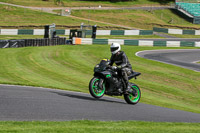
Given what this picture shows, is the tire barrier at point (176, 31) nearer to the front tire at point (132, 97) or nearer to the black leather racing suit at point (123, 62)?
the front tire at point (132, 97)

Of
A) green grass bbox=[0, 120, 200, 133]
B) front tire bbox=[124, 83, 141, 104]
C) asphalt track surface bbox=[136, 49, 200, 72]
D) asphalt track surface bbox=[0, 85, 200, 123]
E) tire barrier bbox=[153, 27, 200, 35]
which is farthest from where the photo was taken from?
tire barrier bbox=[153, 27, 200, 35]

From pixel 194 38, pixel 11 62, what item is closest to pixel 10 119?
pixel 11 62

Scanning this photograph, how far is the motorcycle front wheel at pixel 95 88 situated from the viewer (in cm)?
1251

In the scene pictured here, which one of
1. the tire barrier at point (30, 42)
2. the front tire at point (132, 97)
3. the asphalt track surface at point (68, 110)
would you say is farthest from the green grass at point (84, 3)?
the asphalt track surface at point (68, 110)

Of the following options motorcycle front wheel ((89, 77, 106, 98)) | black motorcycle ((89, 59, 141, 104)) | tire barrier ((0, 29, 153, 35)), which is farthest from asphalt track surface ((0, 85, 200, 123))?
tire barrier ((0, 29, 153, 35))

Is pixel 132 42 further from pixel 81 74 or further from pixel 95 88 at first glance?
pixel 95 88

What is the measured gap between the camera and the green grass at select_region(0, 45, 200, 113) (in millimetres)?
17750

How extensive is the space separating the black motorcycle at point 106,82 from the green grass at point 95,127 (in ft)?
10.4

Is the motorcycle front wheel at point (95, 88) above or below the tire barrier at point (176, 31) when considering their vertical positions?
below

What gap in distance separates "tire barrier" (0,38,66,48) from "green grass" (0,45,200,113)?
906 mm

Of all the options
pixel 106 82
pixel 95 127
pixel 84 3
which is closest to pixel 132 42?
pixel 106 82

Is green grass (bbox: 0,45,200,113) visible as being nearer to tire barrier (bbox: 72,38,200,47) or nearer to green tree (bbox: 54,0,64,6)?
tire barrier (bbox: 72,38,200,47)

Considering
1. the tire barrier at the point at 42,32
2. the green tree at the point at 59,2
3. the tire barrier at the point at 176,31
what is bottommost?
the tire barrier at the point at 42,32

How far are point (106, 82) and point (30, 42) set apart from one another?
77.8 feet
